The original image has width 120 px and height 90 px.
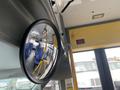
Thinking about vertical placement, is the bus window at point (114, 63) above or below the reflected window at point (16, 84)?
above

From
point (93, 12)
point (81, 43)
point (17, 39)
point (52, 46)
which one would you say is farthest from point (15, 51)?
point (81, 43)

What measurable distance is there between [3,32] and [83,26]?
314 cm

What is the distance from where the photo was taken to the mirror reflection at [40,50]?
35.3 inches

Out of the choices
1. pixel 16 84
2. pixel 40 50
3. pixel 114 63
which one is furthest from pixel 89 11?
pixel 16 84

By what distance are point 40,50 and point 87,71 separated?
9.24 ft

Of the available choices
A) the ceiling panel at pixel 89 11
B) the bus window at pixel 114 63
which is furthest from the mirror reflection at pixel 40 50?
the bus window at pixel 114 63

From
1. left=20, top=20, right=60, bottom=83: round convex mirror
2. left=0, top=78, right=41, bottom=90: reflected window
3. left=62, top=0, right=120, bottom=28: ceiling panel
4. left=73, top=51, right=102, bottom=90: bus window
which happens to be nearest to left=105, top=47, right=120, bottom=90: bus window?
left=73, top=51, right=102, bottom=90: bus window

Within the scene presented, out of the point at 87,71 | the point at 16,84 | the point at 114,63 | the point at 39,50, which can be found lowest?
the point at 16,84

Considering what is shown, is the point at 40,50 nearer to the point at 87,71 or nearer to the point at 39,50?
the point at 39,50

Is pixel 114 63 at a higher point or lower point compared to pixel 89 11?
lower

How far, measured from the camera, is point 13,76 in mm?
883

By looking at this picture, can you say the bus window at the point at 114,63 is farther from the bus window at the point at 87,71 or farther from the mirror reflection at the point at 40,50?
the mirror reflection at the point at 40,50

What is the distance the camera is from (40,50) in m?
1.02

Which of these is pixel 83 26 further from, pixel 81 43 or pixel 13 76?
pixel 13 76
